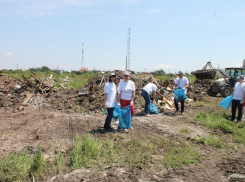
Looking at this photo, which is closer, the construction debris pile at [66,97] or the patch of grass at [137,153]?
the patch of grass at [137,153]

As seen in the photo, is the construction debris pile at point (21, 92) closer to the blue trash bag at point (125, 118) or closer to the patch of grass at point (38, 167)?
the blue trash bag at point (125, 118)

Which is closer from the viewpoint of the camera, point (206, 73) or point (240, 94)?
point (240, 94)

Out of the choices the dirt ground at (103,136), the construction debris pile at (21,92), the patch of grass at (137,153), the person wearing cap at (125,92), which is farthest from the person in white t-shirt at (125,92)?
the construction debris pile at (21,92)

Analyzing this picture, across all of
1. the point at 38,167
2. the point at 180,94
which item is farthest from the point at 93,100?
the point at 38,167

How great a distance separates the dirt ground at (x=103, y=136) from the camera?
4148 millimetres

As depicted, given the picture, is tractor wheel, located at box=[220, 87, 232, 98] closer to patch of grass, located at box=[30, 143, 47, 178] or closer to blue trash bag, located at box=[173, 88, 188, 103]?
blue trash bag, located at box=[173, 88, 188, 103]

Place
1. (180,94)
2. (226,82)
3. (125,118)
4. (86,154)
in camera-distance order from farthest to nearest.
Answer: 1. (226,82)
2. (180,94)
3. (125,118)
4. (86,154)

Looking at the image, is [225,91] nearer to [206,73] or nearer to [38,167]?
[206,73]

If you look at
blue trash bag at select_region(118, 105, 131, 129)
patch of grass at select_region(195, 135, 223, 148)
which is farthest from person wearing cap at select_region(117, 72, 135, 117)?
patch of grass at select_region(195, 135, 223, 148)

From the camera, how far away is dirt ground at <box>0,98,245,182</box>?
415cm

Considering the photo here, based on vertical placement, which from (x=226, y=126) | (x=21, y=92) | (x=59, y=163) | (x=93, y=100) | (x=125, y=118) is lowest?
(x=59, y=163)

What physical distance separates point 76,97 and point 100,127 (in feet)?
13.1

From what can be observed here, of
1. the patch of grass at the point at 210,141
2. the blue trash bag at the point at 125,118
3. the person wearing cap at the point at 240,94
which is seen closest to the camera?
the patch of grass at the point at 210,141

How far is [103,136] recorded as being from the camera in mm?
6172
